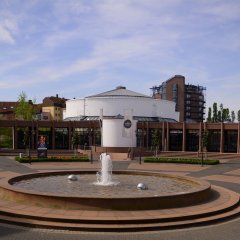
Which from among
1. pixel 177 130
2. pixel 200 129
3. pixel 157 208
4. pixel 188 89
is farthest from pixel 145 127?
pixel 188 89

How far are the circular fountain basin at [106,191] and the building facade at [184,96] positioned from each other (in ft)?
400

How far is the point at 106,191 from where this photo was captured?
728 inches

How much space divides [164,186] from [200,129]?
4456 cm

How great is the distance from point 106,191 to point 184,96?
13722cm

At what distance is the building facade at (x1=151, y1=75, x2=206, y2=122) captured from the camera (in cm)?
14950

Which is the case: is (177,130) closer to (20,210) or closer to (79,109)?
(79,109)

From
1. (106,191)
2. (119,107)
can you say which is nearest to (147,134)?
(119,107)

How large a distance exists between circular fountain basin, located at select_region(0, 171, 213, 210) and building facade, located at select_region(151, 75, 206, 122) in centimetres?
12190

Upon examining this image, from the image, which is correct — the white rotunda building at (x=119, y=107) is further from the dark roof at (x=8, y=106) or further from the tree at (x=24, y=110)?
the dark roof at (x=8, y=106)

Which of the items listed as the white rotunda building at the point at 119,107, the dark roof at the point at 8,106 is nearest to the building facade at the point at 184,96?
the dark roof at the point at 8,106

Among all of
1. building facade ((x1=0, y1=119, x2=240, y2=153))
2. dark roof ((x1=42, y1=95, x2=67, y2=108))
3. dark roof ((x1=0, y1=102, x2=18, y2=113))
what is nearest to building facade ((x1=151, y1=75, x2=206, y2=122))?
dark roof ((x1=42, y1=95, x2=67, y2=108))

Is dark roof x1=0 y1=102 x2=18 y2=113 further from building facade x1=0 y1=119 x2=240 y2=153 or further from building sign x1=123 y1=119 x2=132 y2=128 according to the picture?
building sign x1=123 y1=119 x2=132 y2=128

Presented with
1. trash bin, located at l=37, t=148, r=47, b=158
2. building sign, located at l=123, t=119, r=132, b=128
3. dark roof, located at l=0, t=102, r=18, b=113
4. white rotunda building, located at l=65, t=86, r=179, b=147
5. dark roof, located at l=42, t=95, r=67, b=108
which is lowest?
trash bin, located at l=37, t=148, r=47, b=158

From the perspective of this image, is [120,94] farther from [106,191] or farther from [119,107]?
[106,191]
